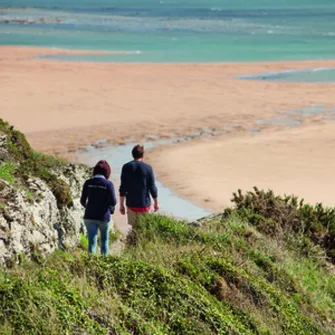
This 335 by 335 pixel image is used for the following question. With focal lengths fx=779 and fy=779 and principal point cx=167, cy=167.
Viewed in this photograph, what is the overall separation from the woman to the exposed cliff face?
1.47ft

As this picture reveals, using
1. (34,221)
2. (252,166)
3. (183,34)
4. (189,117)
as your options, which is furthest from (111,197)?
(183,34)

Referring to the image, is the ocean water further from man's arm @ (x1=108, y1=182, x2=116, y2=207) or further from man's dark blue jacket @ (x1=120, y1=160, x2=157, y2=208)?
man's arm @ (x1=108, y1=182, x2=116, y2=207)

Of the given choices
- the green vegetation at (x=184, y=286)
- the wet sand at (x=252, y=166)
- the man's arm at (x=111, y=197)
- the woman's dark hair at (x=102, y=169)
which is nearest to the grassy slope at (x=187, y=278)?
the green vegetation at (x=184, y=286)

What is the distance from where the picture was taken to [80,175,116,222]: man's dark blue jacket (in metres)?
9.48

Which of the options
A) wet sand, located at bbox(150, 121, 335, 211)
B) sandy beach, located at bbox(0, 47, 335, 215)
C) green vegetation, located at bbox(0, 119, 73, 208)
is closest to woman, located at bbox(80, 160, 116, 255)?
green vegetation, located at bbox(0, 119, 73, 208)

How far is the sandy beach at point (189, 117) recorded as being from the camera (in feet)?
67.1

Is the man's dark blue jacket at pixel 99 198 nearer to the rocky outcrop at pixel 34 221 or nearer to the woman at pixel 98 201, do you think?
the woman at pixel 98 201

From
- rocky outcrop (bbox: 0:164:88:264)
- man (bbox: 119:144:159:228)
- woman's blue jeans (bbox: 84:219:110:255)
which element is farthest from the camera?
man (bbox: 119:144:159:228)

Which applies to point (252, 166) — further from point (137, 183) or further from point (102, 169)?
point (102, 169)

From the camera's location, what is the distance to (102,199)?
376 inches

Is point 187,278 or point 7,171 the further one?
point 7,171

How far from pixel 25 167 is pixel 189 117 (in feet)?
61.6

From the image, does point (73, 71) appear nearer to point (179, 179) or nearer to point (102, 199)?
point (179, 179)

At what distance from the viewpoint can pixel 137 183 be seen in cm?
1050
